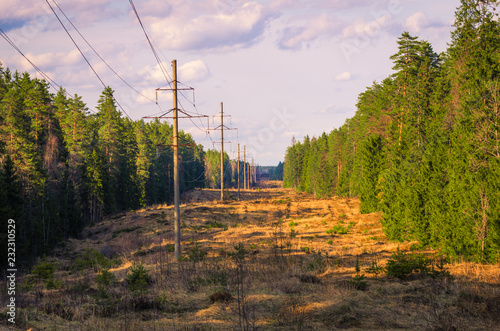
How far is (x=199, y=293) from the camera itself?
1088 centimetres

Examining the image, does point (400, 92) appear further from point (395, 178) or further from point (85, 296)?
point (85, 296)

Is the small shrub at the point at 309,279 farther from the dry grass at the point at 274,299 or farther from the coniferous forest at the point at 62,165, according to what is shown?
the coniferous forest at the point at 62,165

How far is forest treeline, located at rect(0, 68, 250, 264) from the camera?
27531 mm

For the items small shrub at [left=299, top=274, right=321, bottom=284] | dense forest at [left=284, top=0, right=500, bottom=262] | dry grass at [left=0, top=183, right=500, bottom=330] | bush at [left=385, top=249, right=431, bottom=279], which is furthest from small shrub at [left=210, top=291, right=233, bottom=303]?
dense forest at [left=284, top=0, right=500, bottom=262]

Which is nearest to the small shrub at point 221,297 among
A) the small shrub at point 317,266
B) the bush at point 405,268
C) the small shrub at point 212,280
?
the small shrub at point 212,280

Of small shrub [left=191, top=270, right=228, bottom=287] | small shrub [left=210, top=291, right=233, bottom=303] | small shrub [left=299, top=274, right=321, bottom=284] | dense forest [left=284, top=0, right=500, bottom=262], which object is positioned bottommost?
small shrub [left=191, top=270, right=228, bottom=287]

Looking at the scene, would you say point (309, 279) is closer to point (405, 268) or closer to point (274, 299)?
point (274, 299)

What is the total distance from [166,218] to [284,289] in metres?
25.7

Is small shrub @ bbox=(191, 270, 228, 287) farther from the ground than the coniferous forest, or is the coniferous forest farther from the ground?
the coniferous forest

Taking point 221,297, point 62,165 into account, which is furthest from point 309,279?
point 62,165

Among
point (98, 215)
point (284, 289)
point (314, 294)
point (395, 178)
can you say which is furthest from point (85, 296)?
point (98, 215)

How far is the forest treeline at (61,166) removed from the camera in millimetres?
27531

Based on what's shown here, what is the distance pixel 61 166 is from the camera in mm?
33938

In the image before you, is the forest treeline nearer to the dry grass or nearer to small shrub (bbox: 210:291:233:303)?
the dry grass
